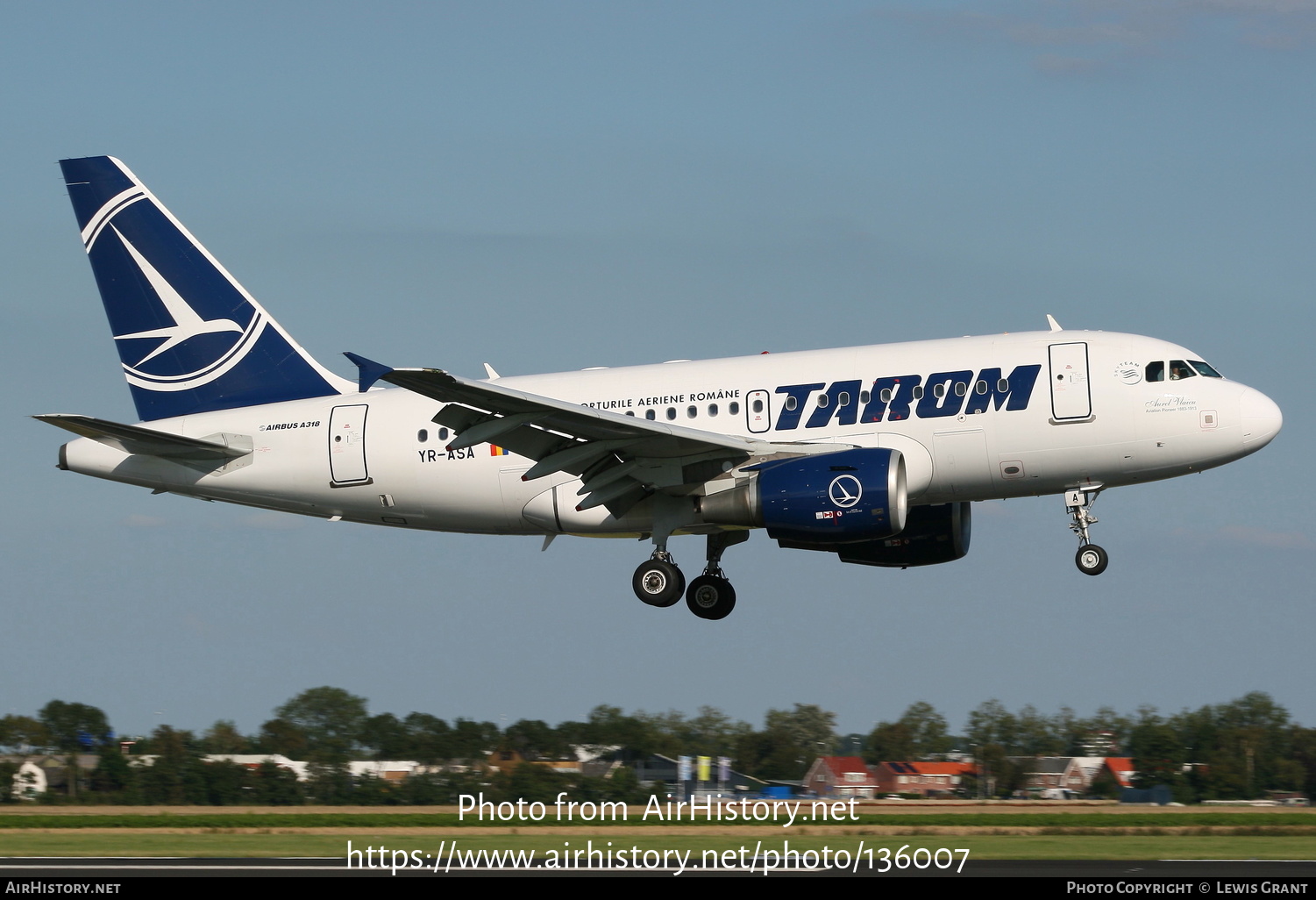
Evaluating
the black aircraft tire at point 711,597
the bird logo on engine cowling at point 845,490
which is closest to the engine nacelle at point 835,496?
the bird logo on engine cowling at point 845,490

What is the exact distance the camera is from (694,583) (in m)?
32.6

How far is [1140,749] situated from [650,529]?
→ 28867mm

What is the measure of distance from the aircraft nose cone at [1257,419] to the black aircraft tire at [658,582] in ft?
35.5

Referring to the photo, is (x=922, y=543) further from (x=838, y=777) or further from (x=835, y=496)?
(x=838, y=777)

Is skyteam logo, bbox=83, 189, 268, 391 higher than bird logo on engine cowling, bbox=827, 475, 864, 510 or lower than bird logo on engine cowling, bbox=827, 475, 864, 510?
higher

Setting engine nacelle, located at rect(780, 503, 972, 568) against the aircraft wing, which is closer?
the aircraft wing

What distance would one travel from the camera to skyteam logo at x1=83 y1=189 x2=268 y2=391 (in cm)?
3397

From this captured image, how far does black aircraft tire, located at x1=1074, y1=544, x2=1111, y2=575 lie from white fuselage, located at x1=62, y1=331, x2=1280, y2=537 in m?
1.28

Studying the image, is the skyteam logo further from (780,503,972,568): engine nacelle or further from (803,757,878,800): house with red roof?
(803,757,878,800): house with red roof

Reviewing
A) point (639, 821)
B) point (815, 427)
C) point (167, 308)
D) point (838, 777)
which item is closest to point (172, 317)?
point (167, 308)

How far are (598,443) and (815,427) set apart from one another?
13.3 ft

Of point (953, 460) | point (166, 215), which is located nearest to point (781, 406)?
point (953, 460)

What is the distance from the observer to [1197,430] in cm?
2834

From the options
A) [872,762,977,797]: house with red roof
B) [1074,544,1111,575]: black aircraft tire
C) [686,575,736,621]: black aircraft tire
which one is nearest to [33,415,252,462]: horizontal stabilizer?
[686,575,736,621]: black aircraft tire
